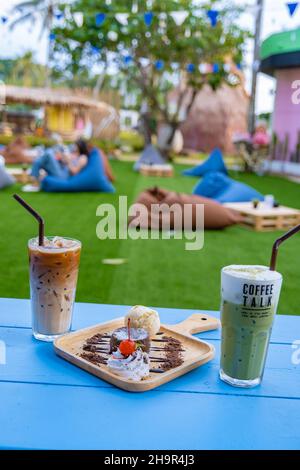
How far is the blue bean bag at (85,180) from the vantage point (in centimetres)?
825

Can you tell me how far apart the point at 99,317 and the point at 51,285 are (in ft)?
0.65

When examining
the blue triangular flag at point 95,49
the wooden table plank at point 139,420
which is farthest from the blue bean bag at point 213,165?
the wooden table plank at point 139,420

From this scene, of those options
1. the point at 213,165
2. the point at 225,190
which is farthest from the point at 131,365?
the point at 213,165

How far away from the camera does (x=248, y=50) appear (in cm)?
1666

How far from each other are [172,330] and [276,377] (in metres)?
0.28

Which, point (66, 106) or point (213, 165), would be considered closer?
point (213, 165)

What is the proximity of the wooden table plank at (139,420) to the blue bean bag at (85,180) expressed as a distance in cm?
Result: 739

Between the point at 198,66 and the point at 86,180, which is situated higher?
the point at 198,66

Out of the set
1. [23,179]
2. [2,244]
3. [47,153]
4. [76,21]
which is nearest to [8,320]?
[2,244]

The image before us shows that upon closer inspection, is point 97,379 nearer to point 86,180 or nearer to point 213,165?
point 86,180

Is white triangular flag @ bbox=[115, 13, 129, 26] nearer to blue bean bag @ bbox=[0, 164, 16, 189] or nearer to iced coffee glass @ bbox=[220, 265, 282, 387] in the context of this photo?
blue bean bag @ bbox=[0, 164, 16, 189]

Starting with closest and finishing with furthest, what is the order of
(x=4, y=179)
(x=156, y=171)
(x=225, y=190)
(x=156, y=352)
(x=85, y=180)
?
(x=156, y=352), (x=225, y=190), (x=4, y=179), (x=85, y=180), (x=156, y=171)

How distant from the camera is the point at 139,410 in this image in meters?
0.94

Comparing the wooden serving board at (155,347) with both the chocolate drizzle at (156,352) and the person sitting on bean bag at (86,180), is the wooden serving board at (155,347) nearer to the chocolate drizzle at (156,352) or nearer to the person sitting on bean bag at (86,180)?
the chocolate drizzle at (156,352)
